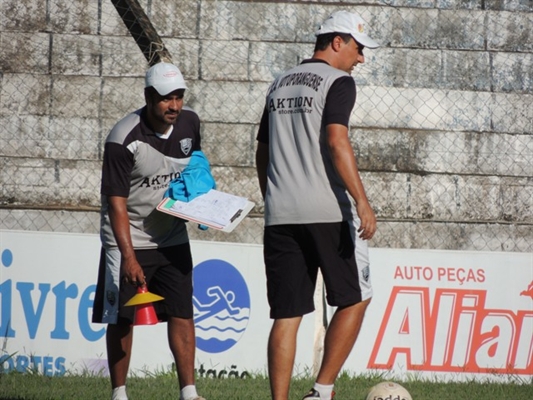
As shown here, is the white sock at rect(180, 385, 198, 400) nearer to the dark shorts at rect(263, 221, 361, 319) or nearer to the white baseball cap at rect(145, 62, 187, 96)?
the dark shorts at rect(263, 221, 361, 319)

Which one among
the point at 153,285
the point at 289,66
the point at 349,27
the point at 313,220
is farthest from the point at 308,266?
the point at 289,66

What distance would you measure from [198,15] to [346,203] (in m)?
5.76

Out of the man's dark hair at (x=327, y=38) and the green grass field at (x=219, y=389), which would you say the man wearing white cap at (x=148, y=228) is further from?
the man's dark hair at (x=327, y=38)

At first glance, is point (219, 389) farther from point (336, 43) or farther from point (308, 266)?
point (336, 43)

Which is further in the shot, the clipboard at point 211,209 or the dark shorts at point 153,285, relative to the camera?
the dark shorts at point 153,285

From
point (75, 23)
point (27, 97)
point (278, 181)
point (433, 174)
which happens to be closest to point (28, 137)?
point (27, 97)

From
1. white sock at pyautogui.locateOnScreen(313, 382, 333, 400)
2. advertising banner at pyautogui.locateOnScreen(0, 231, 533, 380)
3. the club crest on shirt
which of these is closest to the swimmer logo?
advertising banner at pyautogui.locateOnScreen(0, 231, 533, 380)

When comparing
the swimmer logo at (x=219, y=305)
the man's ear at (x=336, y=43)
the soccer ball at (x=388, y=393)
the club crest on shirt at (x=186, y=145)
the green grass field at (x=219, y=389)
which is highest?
the man's ear at (x=336, y=43)

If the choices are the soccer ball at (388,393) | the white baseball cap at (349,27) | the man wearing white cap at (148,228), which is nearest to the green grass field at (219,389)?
the man wearing white cap at (148,228)

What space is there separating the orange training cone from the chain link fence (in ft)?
13.5

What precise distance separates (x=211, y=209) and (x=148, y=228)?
432mm

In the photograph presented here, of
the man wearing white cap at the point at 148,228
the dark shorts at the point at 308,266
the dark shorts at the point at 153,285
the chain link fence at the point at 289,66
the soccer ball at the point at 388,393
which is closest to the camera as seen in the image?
the dark shorts at the point at 308,266

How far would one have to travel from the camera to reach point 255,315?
7.96m

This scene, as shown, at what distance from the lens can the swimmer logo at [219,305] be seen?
7906 millimetres
